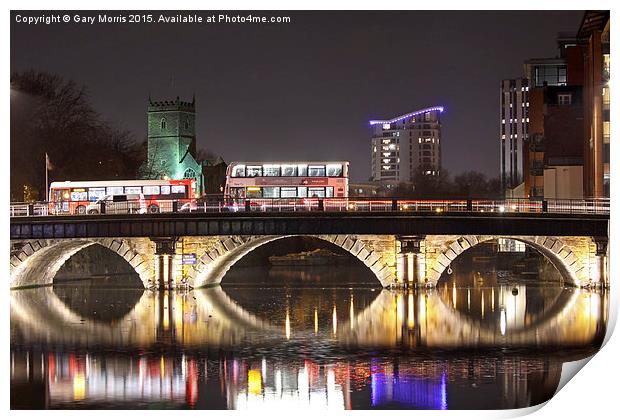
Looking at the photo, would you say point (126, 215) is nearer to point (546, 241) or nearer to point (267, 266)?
point (546, 241)

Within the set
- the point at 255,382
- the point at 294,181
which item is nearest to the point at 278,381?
the point at 255,382

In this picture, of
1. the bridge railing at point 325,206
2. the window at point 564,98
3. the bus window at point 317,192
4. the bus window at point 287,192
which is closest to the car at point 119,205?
the bridge railing at point 325,206

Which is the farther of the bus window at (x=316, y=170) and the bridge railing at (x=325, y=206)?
the bus window at (x=316, y=170)

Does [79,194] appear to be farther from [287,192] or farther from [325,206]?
[325,206]

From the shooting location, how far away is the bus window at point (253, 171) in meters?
88.6

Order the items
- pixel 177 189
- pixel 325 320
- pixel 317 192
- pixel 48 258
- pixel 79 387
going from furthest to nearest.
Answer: pixel 177 189 < pixel 317 192 < pixel 48 258 < pixel 325 320 < pixel 79 387

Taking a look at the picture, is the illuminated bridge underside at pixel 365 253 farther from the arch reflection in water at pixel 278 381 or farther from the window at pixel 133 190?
the arch reflection in water at pixel 278 381

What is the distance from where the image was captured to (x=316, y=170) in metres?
87.9

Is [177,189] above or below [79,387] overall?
above

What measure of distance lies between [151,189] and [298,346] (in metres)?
42.0

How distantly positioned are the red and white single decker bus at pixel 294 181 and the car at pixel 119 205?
6137 mm

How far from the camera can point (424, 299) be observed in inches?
2837
